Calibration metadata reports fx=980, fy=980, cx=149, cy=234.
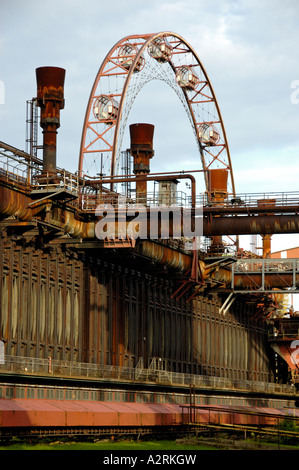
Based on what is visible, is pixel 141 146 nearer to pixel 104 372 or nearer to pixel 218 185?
pixel 218 185

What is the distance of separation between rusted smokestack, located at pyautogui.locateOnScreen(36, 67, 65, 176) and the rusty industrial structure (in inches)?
3.0

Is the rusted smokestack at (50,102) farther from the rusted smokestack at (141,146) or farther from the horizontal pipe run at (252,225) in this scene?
the rusted smokestack at (141,146)

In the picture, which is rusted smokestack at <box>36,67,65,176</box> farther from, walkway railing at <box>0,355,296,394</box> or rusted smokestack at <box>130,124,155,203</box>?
rusted smokestack at <box>130,124,155,203</box>

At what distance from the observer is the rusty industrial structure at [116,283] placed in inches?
2103

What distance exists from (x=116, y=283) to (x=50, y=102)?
14.7 meters

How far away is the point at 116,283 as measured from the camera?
6925cm

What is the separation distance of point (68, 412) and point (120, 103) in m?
35.1

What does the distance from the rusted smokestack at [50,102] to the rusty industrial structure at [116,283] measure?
0.08 meters

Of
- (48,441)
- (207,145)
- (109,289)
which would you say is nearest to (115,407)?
(48,441)

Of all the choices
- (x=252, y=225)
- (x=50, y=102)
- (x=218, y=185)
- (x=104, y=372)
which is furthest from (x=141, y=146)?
(x=104, y=372)

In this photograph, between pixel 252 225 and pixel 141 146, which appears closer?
pixel 252 225

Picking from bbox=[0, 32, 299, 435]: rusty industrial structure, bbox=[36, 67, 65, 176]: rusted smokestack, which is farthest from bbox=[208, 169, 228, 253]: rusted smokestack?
bbox=[36, 67, 65, 176]: rusted smokestack

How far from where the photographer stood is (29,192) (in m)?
54.2

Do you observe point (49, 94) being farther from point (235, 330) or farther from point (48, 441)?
point (235, 330)
